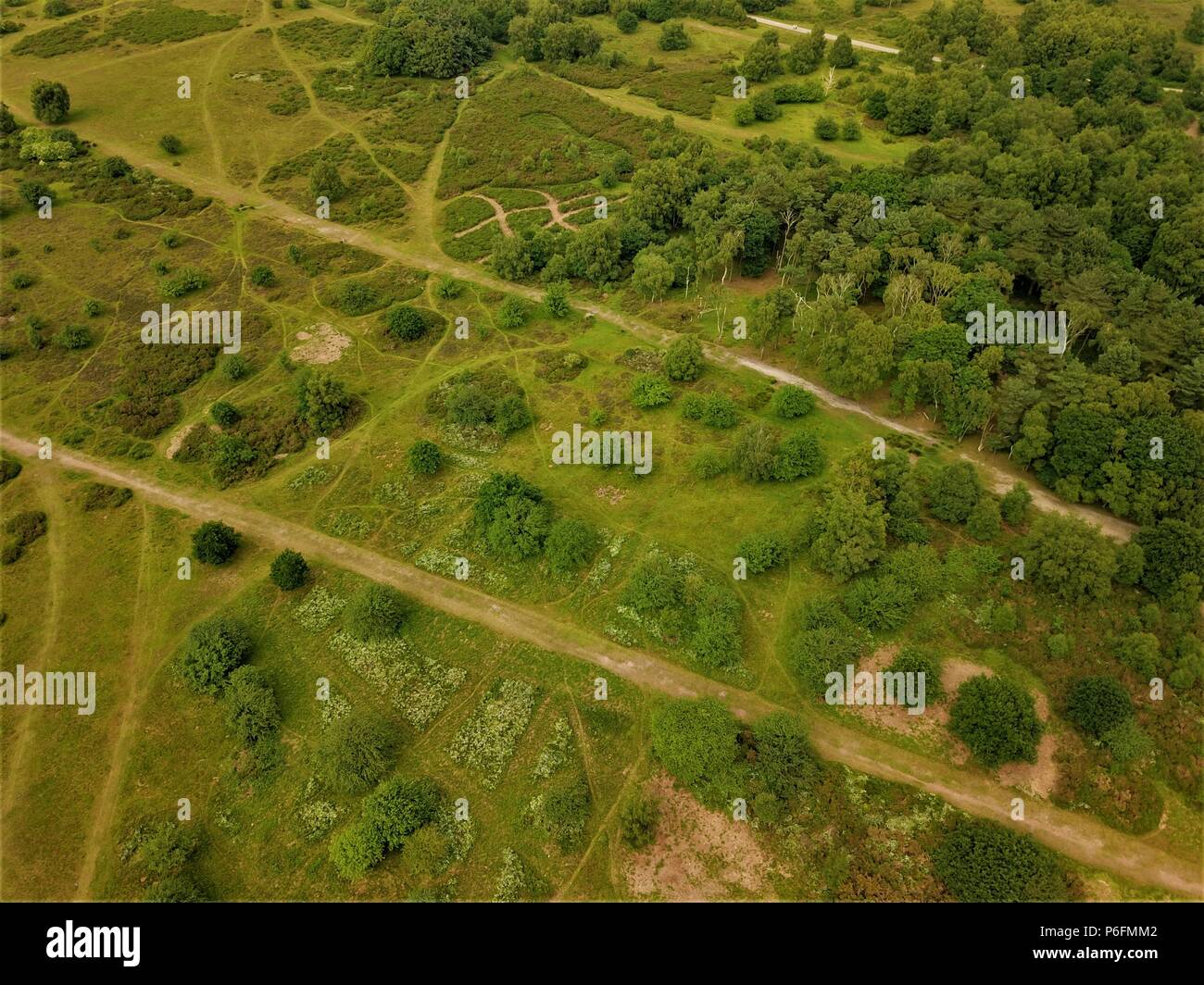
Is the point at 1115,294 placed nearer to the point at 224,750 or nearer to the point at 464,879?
the point at 464,879

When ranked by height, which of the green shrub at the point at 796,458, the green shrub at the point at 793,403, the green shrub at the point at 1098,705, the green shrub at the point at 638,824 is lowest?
the green shrub at the point at 638,824

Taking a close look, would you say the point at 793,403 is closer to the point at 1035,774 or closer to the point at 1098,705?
the point at 1098,705

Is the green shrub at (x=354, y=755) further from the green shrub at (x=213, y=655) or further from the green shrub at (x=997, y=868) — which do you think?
the green shrub at (x=997, y=868)

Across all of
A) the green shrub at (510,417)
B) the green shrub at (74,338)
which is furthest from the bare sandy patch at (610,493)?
the green shrub at (74,338)

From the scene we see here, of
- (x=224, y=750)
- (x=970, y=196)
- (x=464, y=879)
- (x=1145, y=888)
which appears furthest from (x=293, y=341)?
(x=1145, y=888)

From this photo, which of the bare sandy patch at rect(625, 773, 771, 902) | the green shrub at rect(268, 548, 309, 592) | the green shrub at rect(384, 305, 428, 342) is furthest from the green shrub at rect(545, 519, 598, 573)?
the green shrub at rect(384, 305, 428, 342)
